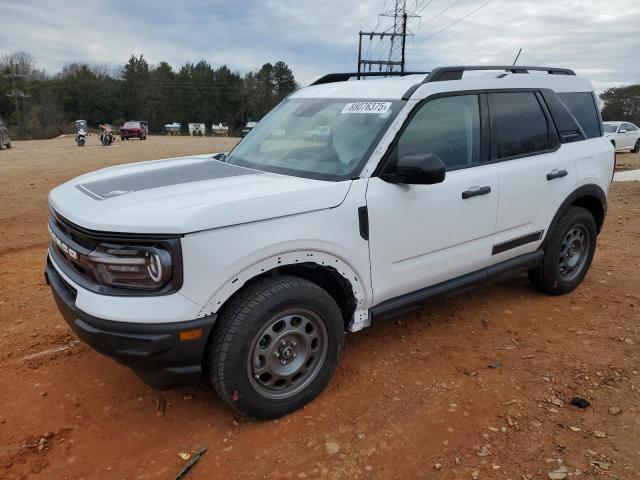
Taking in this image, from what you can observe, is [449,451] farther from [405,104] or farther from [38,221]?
[38,221]

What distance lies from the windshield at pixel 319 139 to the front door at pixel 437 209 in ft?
0.62

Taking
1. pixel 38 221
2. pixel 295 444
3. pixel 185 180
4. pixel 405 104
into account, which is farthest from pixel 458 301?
pixel 38 221

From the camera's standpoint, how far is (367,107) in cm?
343

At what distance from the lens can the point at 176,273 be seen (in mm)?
2381

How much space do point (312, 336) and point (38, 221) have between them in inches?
265

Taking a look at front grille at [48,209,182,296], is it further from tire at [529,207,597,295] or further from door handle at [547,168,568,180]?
tire at [529,207,597,295]

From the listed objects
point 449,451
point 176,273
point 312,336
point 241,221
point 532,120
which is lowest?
point 449,451

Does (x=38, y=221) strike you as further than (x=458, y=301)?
Yes

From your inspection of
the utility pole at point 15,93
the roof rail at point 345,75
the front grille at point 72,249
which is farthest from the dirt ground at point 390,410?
the utility pole at point 15,93

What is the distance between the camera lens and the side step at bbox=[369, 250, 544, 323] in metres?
3.28

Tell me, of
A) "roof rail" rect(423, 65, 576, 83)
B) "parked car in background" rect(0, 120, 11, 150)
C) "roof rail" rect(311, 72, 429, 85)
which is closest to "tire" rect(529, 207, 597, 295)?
"roof rail" rect(423, 65, 576, 83)

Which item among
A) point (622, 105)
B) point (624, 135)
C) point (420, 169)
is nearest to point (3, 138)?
point (420, 169)

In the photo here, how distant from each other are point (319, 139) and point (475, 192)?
1166mm

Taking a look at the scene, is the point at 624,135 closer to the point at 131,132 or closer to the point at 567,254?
the point at 567,254
